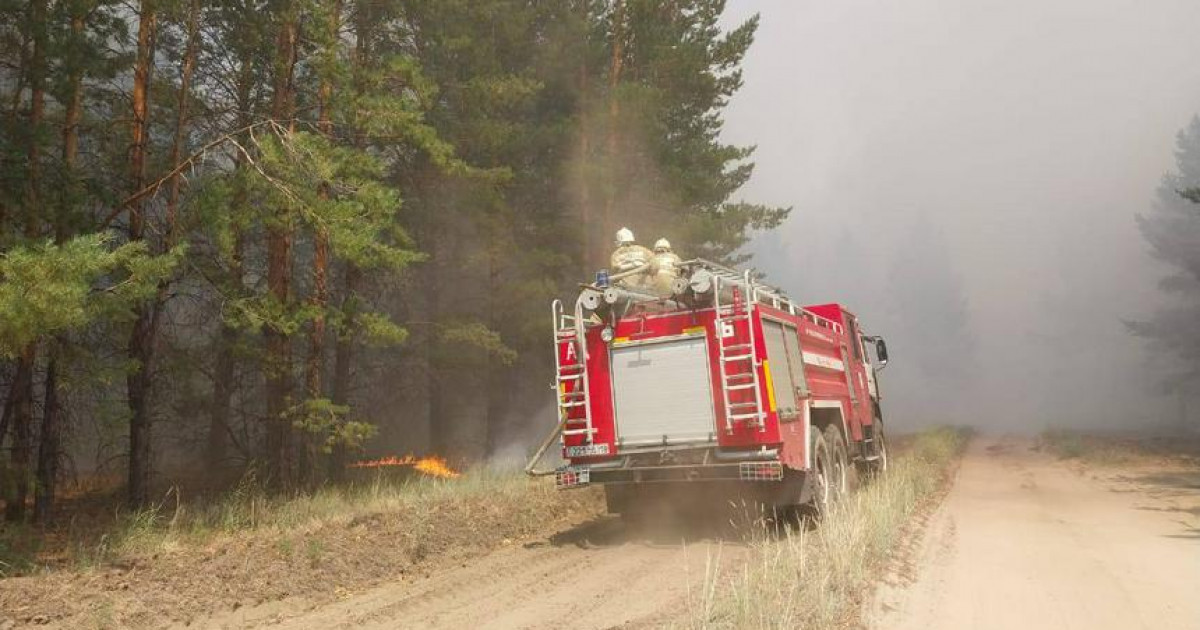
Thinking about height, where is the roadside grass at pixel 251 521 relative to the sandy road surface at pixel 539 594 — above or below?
above

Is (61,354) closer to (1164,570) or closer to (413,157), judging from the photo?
(413,157)

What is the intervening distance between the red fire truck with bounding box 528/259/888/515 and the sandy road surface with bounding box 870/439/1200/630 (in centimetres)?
179

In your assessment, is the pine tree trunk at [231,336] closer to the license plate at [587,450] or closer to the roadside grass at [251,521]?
the roadside grass at [251,521]

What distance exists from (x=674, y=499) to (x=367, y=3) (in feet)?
34.2

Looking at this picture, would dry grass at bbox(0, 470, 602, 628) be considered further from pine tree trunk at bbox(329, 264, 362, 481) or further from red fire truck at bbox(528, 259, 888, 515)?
pine tree trunk at bbox(329, 264, 362, 481)

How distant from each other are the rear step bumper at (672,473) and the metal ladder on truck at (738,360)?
0.42 m

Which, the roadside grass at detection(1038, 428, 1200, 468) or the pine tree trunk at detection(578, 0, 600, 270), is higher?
the pine tree trunk at detection(578, 0, 600, 270)

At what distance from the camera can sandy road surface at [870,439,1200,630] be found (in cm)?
516

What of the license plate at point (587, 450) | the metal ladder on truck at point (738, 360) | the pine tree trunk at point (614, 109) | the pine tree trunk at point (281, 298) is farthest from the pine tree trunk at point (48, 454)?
the pine tree trunk at point (614, 109)

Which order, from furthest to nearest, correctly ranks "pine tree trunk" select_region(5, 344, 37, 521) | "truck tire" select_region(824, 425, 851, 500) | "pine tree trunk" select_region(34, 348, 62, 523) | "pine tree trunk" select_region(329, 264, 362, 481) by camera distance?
"pine tree trunk" select_region(329, 264, 362, 481), "pine tree trunk" select_region(34, 348, 62, 523), "truck tire" select_region(824, 425, 851, 500), "pine tree trunk" select_region(5, 344, 37, 521)

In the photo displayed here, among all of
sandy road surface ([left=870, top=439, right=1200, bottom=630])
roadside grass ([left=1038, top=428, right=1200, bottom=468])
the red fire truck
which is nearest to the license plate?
the red fire truck

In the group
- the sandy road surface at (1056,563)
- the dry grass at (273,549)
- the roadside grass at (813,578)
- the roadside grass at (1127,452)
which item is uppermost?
the dry grass at (273,549)

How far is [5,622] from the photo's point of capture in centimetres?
508

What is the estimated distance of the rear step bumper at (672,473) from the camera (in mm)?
7727
